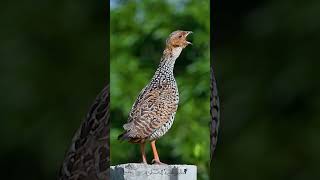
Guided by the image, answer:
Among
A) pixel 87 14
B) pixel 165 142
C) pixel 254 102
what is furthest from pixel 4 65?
pixel 254 102

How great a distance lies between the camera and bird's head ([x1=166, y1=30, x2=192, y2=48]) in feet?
19.7

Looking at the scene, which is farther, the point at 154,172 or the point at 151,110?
the point at 151,110

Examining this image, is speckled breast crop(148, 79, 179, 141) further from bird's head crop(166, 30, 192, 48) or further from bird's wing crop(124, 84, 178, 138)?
bird's head crop(166, 30, 192, 48)

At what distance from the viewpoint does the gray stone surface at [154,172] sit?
5.95 metres

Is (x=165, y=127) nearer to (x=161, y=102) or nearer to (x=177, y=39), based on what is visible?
(x=161, y=102)

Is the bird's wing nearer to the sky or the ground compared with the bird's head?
nearer to the ground

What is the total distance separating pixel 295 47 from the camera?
6.25 m

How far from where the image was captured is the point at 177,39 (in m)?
5.99

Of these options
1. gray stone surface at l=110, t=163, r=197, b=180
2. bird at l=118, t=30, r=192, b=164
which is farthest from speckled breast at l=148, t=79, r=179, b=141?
gray stone surface at l=110, t=163, r=197, b=180

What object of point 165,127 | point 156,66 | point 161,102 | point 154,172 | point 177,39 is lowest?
point 154,172

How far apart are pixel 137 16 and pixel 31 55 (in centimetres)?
68

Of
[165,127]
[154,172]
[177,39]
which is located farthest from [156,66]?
[154,172]

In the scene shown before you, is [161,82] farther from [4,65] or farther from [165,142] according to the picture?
[4,65]

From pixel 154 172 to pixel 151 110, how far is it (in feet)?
1.12
